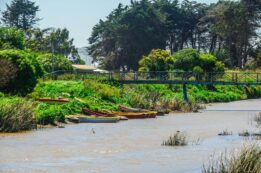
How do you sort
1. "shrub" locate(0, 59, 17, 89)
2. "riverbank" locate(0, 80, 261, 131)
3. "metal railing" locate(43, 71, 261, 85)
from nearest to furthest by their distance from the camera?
1. "riverbank" locate(0, 80, 261, 131)
2. "shrub" locate(0, 59, 17, 89)
3. "metal railing" locate(43, 71, 261, 85)

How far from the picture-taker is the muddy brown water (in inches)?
974

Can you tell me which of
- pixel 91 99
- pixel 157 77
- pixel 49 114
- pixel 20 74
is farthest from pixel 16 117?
pixel 157 77

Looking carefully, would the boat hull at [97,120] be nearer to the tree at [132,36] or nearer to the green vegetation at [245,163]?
the green vegetation at [245,163]

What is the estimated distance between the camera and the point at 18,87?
5178 cm

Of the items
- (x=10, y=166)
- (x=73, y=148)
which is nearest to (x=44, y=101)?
(x=73, y=148)

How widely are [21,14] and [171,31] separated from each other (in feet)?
99.3

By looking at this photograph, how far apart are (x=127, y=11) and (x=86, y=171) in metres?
96.7

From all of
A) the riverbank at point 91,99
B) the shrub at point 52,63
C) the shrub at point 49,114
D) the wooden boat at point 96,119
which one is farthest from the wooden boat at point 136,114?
the shrub at point 52,63

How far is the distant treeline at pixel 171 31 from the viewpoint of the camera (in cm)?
11219

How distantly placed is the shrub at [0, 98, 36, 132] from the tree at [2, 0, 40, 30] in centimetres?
9237

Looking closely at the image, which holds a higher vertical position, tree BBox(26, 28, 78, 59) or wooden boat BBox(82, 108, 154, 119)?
tree BBox(26, 28, 78, 59)

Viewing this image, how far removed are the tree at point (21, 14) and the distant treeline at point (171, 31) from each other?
42.6ft

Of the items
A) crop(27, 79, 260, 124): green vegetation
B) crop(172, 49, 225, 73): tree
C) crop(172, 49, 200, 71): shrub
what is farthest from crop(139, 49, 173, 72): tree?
crop(27, 79, 260, 124): green vegetation

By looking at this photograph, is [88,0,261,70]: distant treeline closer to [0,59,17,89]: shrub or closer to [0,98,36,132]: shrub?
[0,59,17,89]: shrub
